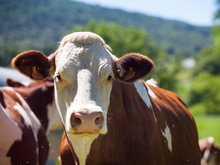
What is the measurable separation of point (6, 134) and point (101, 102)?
1673 millimetres

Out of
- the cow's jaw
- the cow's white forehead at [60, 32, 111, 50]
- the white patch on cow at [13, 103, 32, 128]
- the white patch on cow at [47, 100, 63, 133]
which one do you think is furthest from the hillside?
the cow's jaw

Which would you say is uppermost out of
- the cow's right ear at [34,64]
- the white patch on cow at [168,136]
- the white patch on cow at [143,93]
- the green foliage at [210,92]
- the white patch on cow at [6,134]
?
the cow's right ear at [34,64]

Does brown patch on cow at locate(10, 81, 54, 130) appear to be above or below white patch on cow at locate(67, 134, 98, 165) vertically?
below

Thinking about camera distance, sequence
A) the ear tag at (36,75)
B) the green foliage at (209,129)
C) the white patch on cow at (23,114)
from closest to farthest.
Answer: the ear tag at (36,75), the white patch on cow at (23,114), the green foliage at (209,129)

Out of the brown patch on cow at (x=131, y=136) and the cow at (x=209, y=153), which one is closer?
the brown patch on cow at (x=131, y=136)

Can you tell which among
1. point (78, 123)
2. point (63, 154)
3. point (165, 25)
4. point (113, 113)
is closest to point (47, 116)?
point (63, 154)

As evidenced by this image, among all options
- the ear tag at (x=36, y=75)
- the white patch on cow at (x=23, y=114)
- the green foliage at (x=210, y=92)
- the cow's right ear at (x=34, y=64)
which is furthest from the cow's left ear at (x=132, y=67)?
the green foliage at (x=210, y=92)

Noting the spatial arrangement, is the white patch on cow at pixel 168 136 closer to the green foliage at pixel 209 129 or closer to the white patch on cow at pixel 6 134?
the white patch on cow at pixel 6 134

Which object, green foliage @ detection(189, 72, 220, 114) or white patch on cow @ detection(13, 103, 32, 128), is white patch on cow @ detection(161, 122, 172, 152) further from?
green foliage @ detection(189, 72, 220, 114)

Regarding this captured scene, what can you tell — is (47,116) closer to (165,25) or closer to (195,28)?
(165,25)

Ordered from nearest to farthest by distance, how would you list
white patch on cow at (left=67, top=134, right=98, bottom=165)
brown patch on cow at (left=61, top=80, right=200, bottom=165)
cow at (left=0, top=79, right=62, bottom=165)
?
white patch on cow at (left=67, top=134, right=98, bottom=165) → brown patch on cow at (left=61, top=80, right=200, bottom=165) → cow at (left=0, top=79, right=62, bottom=165)

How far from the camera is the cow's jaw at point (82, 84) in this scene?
2205 millimetres

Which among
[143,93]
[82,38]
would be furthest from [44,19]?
[82,38]

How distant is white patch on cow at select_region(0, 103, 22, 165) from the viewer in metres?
3.29
